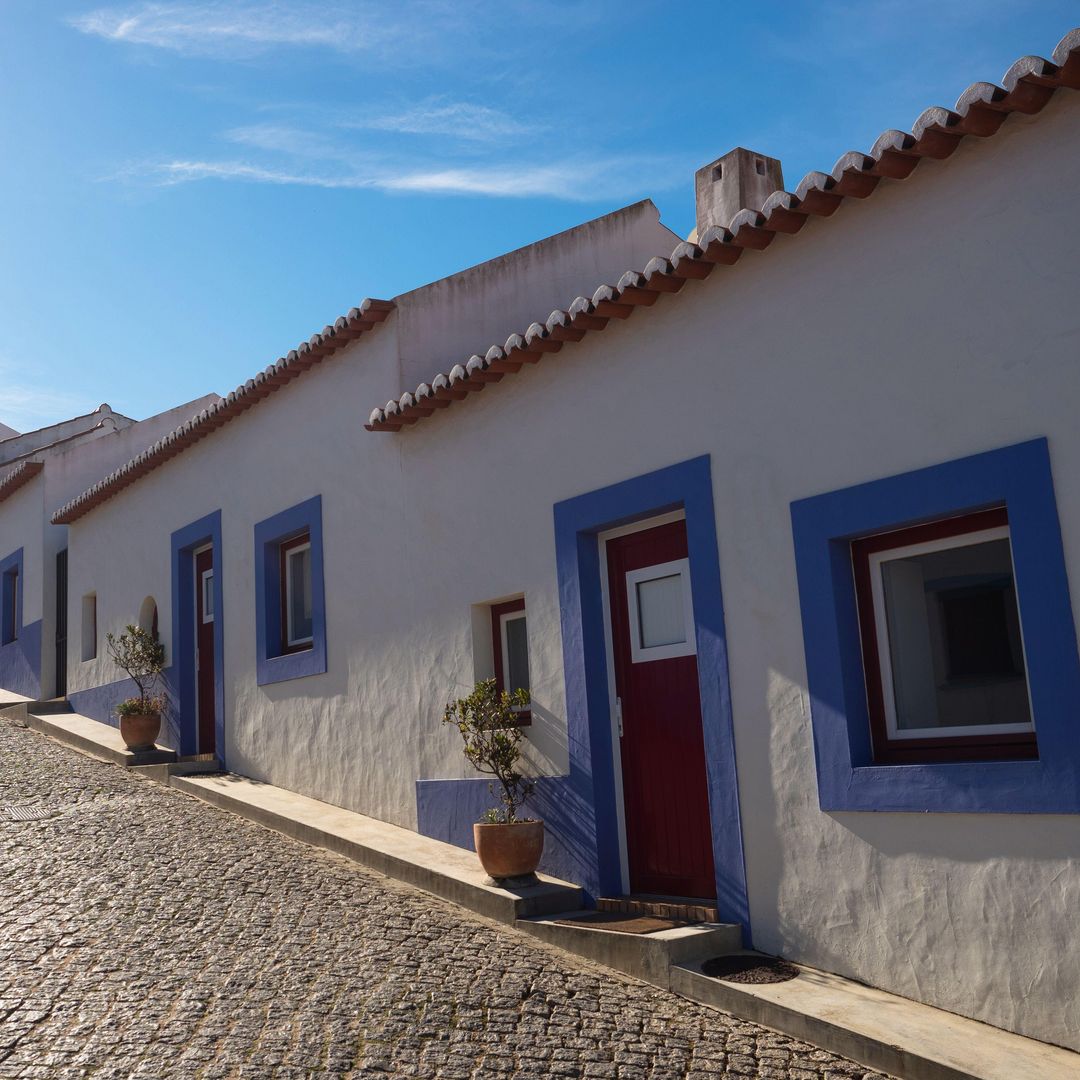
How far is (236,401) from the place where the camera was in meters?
12.0

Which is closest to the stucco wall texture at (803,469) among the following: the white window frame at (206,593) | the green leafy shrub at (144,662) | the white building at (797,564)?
the white building at (797,564)

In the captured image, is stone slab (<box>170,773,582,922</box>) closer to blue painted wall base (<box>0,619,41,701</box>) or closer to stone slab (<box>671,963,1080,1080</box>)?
stone slab (<box>671,963,1080,1080</box>)

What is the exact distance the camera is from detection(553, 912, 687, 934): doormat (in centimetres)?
Answer: 668

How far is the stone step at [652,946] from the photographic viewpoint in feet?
20.5

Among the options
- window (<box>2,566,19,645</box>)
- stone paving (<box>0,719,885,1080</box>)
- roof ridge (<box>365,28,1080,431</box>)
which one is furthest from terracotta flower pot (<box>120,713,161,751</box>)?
window (<box>2,566,19,645</box>)

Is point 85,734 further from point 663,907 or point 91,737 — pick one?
point 663,907

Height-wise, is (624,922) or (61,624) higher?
(61,624)

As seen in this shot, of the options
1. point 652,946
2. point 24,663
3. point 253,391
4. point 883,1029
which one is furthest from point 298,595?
point 24,663

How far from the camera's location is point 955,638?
5941mm

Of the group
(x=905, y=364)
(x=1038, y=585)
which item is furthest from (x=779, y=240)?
(x=1038, y=585)

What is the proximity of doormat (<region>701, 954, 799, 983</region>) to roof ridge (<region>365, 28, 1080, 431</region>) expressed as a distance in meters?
3.81

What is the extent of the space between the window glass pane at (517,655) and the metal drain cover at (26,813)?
4.34 m

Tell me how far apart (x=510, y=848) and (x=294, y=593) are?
16.3 ft

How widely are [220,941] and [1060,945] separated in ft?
14.5
